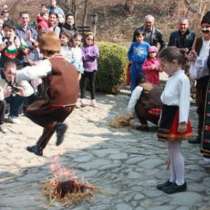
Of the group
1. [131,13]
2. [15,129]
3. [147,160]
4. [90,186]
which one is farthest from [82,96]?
[131,13]

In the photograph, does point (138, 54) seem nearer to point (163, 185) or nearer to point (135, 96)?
point (135, 96)

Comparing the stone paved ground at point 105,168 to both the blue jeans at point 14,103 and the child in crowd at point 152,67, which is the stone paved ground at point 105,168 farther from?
the child in crowd at point 152,67

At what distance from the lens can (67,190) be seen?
6.68 m

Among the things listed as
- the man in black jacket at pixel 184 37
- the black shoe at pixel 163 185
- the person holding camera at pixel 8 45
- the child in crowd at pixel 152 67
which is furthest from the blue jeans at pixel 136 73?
the black shoe at pixel 163 185

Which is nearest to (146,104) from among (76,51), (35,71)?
(76,51)

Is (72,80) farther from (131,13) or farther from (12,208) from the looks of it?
(131,13)

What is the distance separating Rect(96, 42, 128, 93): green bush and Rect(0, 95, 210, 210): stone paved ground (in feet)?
9.10

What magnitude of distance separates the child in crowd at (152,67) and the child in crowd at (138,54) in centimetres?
17

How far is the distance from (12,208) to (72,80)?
5.16ft

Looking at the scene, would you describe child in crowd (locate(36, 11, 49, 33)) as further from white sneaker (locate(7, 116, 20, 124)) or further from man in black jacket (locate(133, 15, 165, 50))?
white sneaker (locate(7, 116, 20, 124))

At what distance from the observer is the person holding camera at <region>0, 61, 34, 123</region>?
7.84 m

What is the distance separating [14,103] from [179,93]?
4612mm

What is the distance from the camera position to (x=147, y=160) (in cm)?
799

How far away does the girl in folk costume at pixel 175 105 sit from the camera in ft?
20.3
